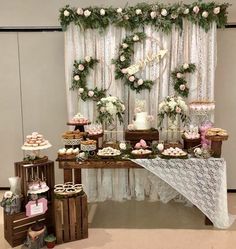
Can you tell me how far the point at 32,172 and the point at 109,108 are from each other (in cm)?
114

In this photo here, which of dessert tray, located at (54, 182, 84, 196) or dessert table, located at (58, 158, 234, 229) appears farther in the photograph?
dessert table, located at (58, 158, 234, 229)

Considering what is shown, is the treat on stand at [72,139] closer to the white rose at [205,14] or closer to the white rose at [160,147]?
the white rose at [160,147]

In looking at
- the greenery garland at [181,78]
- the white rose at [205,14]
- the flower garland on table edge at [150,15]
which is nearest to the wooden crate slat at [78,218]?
the greenery garland at [181,78]

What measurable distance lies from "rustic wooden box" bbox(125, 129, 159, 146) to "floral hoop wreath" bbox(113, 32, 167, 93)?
2.03 feet

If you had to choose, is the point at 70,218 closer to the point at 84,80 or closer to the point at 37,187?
the point at 37,187

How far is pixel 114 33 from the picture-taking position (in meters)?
4.29

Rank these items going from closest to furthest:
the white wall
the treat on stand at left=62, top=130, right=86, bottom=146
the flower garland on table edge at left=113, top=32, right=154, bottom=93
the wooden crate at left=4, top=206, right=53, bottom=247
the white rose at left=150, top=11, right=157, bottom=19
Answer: the wooden crate at left=4, top=206, right=53, bottom=247, the treat on stand at left=62, top=130, right=86, bottom=146, the white rose at left=150, top=11, right=157, bottom=19, the flower garland on table edge at left=113, top=32, right=154, bottom=93, the white wall

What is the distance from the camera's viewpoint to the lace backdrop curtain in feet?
13.9

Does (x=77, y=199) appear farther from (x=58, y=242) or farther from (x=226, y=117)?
(x=226, y=117)

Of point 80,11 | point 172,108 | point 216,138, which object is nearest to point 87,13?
point 80,11

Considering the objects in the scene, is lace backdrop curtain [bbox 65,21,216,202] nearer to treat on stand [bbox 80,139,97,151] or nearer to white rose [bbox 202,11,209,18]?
white rose [bbox 202,11,209,18]

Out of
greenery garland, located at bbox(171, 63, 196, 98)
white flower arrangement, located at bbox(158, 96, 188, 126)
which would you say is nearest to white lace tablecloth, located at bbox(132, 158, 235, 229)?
white flower arrangement, located at bbox(158, 96, 188, 126)

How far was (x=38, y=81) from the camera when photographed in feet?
15.8

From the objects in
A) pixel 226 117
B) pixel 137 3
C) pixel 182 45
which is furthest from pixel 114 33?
pixel 226 117
